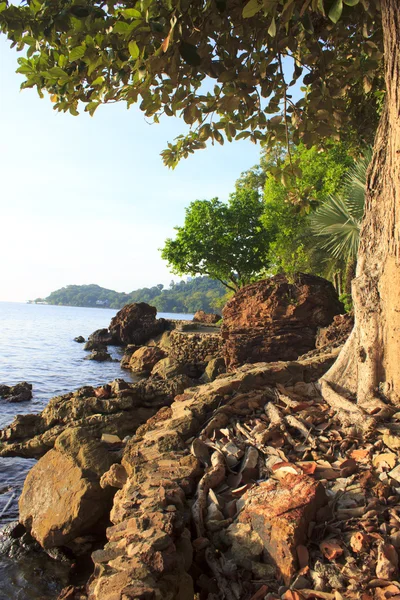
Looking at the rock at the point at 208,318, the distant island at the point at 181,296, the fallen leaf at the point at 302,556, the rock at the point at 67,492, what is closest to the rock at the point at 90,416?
the rock at the point at 67,492

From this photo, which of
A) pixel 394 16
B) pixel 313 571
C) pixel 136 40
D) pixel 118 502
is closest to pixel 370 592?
pixel 313 571

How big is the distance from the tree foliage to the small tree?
2067 centimetres

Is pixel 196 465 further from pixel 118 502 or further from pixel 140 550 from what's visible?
pixel 140 550

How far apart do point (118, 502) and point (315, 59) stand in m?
5.00

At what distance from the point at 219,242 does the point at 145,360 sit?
9.43 metres

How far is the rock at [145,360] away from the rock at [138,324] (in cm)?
951

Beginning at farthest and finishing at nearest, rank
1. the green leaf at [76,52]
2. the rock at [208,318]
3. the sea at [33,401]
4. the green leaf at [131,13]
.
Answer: the rock at [208,318] < the sea at [33,401] < the green leaf at [76,52] < the green leaf at [131,13]

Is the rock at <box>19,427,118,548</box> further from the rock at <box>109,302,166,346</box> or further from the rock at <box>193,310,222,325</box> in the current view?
the rock at <box>193,310,222,325</box>

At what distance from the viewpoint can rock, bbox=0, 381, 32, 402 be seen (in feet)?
44.5

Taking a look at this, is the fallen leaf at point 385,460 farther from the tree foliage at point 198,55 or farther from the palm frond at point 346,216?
the palm frond at point 346,216

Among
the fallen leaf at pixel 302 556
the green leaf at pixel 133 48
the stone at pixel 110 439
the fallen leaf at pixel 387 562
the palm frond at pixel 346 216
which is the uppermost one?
the palm frond at pixel 346 216

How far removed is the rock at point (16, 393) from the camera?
1356 centimetres

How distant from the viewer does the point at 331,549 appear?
96.6 inches

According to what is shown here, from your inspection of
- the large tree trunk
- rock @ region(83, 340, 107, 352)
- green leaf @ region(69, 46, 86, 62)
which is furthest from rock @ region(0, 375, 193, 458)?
rock @ region(83, 340, 107, 352)
